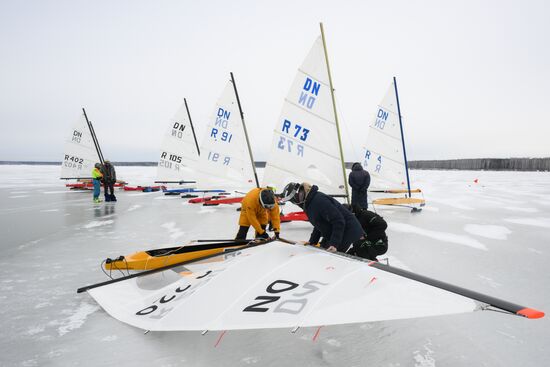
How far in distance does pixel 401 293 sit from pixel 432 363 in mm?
711

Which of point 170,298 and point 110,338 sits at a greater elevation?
point 170,298

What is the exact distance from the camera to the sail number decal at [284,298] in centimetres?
217

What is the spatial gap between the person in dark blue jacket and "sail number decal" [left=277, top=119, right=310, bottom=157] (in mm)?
3387

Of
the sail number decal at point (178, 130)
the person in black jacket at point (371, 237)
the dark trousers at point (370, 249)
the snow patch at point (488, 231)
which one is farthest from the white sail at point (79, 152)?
the snow patch at point (488, 231)

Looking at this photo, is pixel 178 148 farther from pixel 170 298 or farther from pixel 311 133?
pixel 170 298

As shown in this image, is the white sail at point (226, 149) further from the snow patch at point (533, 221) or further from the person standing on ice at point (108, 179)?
the snow patch at point (533, 221)

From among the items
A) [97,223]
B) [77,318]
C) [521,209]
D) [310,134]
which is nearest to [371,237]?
[77,318]

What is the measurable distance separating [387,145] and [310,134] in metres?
5.04

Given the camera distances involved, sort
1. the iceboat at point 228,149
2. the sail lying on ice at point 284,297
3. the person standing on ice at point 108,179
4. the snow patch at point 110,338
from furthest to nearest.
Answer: the person standing on ice at point 108,179
the iceboat at point 228,149
the snow patch at point 110,338
the sail lying on ice at point 284,297

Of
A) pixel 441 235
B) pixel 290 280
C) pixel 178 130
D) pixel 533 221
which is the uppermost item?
pixel 178 130

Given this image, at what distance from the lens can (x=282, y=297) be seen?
231cm

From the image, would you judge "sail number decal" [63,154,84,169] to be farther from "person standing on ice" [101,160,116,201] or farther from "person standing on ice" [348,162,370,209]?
"person standing on ice" [348,162,370,209]

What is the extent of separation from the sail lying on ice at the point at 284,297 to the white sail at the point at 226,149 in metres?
7.43

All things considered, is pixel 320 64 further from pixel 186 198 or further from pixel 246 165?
pixel 186 198
